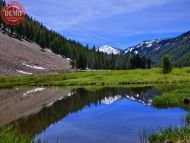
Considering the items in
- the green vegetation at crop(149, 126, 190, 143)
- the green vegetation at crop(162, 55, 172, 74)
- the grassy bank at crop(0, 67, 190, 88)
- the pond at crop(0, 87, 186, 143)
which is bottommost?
the pond at crop(0, 87, 186, 143)

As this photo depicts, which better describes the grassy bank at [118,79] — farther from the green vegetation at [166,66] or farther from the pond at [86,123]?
the pond at [86,123]

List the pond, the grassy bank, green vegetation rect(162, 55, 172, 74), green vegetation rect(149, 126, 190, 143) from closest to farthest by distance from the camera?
green vegetation rect(149, 126, 190, 143), the pond, the grassy bank, green vegetation rect(162, 55, 172, 74)

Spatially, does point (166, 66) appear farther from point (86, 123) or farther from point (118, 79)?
point (86, 123)

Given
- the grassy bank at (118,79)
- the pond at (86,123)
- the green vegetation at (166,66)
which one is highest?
the green vegetation at (166,66)

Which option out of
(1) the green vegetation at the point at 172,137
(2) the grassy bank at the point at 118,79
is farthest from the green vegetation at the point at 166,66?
(1) the green vegetation at the point at 172,137

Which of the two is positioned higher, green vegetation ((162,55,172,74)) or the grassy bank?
green vegetation ((162,55,172,74))

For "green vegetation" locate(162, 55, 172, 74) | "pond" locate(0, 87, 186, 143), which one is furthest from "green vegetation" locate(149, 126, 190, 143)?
"green vegetation" locate(162, 55, 172, 74)

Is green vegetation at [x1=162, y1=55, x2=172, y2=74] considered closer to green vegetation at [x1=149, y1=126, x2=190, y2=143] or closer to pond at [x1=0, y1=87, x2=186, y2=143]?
pond at [x1=0, y1=87, x2=186, y2=143]

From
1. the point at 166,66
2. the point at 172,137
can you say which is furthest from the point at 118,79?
the point at 172,137

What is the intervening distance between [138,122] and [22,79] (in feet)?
364

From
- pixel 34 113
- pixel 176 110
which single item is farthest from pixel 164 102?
pixel 34 113

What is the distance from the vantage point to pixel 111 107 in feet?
195

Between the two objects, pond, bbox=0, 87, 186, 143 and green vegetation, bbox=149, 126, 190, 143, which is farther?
pond, bbox=0, 87, 186, 143

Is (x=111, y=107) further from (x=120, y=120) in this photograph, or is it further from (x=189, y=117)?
(x=189, y=117)
